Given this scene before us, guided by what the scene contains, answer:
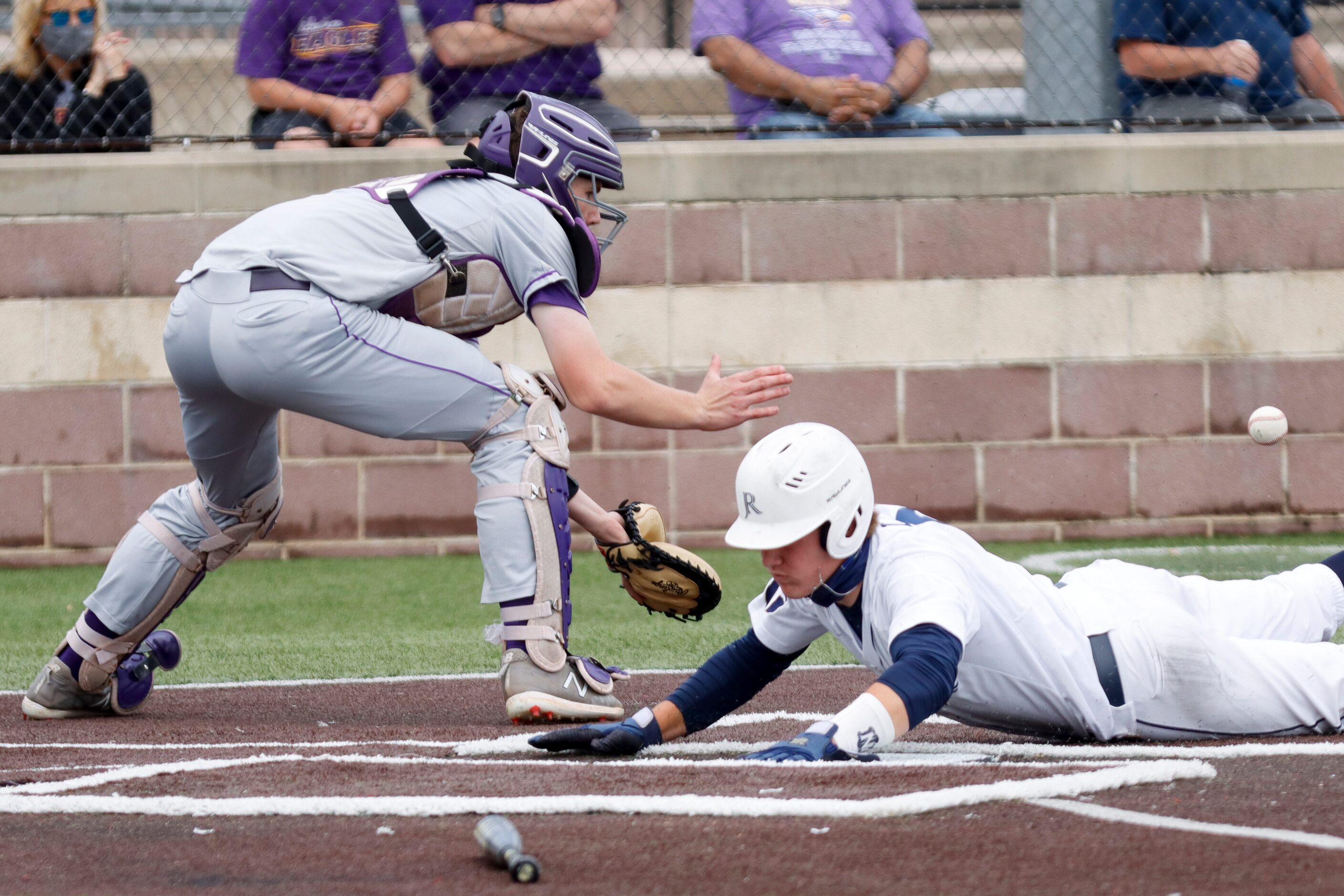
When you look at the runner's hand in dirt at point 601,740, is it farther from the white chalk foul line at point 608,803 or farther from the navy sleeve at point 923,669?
the navy sleeve at point 923,669

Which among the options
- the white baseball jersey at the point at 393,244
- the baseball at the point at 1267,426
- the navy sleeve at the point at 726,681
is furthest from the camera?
the baseball at the point at 1267,426

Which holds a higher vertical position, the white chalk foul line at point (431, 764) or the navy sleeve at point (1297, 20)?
the navy sleeve at point (1297, 20)

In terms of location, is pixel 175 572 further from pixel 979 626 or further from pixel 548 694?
pixel 979 626

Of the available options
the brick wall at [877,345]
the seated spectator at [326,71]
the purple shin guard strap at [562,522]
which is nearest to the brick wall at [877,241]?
the brick wall at [877,345]

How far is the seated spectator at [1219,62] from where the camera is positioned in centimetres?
824

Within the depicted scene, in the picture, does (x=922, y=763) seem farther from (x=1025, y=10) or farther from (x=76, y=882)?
(x=1025, y=10)

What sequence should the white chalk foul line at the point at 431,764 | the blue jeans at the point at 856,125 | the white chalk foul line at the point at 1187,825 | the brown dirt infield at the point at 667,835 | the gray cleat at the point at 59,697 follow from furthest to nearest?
the blue jeans at the point at 856,125
the gray cleat at the point at 59,697
the white chalk foul line at the point at 431,764
the white chalk foul line at the point at 1187,825
the brown dirt infield at the point at 667,835

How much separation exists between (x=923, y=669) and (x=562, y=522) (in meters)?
1.42

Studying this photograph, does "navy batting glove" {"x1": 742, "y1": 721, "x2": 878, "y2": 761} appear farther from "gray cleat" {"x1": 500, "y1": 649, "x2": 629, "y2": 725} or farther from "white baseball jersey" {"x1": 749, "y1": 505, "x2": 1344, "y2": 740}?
"gray cleat" {"x1": 500, "y1": 649, "x2": 629, "y2": 725}

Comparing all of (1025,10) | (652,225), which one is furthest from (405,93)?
(1025,10)

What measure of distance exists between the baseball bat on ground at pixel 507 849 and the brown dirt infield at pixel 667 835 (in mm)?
26

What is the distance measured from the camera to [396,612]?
682cm

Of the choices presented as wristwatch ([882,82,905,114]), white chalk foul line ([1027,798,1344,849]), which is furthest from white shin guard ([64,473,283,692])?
wristwatch ([882,82,905,114])

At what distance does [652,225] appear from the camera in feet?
26.7
